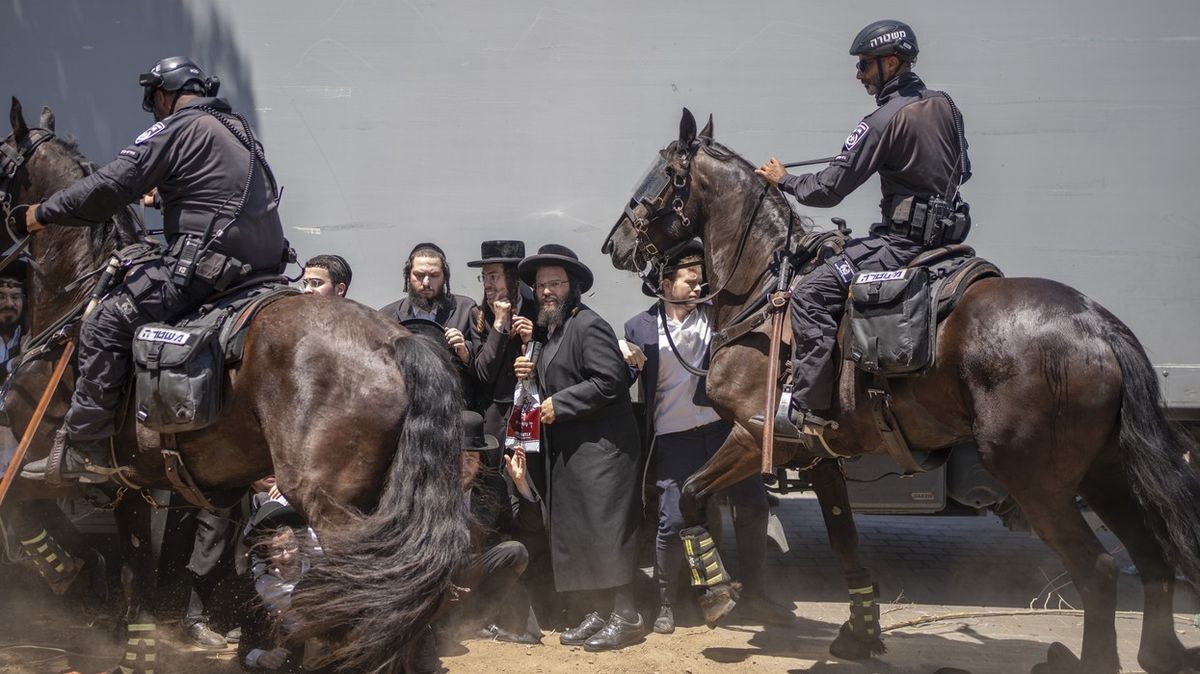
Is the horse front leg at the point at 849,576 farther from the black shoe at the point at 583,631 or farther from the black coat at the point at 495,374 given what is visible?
the black coat at the point at 495,374

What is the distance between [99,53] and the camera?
6.40 meters

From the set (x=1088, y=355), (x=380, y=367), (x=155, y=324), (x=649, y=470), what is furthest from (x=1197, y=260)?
(x=155, y=324)

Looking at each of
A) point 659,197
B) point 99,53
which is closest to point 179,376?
point 659,197

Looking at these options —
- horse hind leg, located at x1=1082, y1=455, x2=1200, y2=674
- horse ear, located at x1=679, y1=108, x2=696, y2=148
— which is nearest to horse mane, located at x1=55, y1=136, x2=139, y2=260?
horse ear, located at x1=679, y1=108, x2=696, y2=148

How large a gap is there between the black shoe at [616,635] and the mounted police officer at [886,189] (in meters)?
1.58

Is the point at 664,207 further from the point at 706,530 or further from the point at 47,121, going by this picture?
the point at 47,121

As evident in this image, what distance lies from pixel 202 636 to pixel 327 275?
2147 mm

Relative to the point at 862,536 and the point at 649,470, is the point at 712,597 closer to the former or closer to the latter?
the point at 649,470

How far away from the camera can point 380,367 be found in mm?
3965

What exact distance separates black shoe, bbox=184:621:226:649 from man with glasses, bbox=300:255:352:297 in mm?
1977

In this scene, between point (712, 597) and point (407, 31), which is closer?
point (712, 597)

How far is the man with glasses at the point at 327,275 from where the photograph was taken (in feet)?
19.4

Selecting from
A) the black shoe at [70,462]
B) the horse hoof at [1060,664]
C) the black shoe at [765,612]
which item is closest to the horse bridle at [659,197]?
the black shoe at [765,612]

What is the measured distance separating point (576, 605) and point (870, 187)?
10.2 ft
